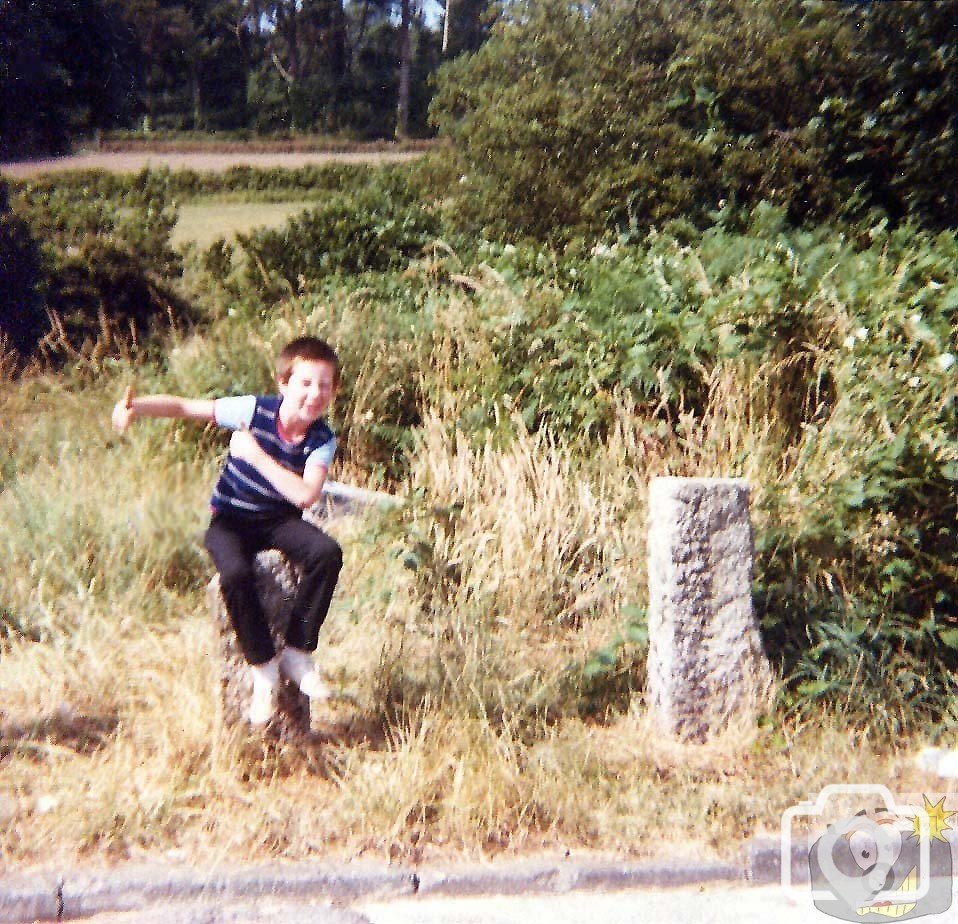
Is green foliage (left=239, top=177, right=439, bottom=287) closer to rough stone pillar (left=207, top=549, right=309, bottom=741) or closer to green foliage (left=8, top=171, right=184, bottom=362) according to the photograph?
green foliage (left=8, top=171, right=184, bottom=362)

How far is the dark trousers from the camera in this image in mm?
3459

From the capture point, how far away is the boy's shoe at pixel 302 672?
347cm

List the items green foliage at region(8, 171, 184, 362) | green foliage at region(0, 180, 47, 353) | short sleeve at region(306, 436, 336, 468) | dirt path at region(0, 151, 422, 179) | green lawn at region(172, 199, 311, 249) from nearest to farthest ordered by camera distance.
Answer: short sleeve at region(306, 436, 336, 468), dirt path at region(0, 151, 422, 179), green foliage at region(0, 180, 47, 353), green foliage at region(8, 171, 184, 362), green lawn at region(172, 199, 311, 249)

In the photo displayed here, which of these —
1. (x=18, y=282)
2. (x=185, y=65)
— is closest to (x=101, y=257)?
(x=18, y=282)

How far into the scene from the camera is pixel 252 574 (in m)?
3.48

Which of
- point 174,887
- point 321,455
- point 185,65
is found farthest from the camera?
point 185,65

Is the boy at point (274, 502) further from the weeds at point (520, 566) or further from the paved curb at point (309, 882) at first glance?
the paved curb at point (309, 882)

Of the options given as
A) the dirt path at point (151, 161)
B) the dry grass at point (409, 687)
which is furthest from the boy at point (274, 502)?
the dirt path at point (151, 161)

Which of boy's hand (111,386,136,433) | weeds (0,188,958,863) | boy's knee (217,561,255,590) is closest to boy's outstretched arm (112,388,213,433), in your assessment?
boy's hand (111,386,136,433)

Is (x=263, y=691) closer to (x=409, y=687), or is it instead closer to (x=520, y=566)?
(x=409, y=687)

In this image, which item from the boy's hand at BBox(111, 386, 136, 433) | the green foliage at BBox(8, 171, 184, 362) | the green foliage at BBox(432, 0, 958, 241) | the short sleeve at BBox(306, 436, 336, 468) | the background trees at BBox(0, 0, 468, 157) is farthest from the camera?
the green foliage at BBox(8, 171, 184, 362)

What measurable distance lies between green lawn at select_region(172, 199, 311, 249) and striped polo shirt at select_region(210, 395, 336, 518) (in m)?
5.23

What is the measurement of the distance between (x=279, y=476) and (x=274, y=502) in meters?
0.20

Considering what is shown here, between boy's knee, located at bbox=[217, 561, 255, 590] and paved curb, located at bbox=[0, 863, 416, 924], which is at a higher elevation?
boy's knee, located at bbox=[217, 561, 255, 590]
